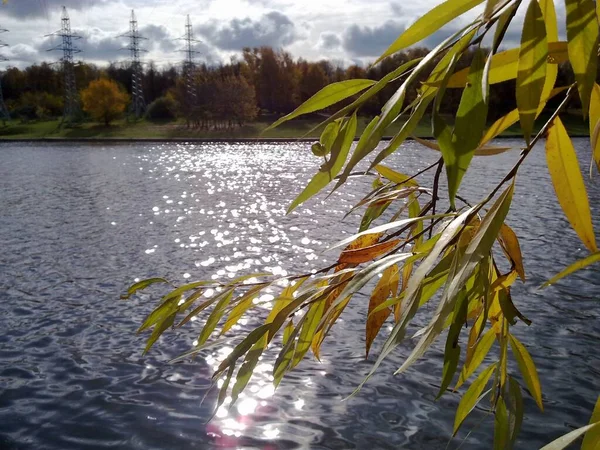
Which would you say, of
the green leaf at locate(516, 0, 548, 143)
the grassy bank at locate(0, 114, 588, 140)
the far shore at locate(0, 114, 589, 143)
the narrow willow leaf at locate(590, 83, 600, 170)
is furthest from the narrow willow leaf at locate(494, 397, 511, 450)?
the grassy bank at locate(0, 114, 588, 140)

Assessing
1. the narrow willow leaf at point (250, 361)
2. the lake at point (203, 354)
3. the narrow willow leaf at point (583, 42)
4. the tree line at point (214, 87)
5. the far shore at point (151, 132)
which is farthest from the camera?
the tree line at point (214, 87)

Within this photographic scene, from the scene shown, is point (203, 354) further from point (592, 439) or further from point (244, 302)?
point (592, 439)

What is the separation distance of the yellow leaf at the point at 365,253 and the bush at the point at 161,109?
66.2 m

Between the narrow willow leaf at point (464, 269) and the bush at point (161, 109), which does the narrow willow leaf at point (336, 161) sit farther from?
the bush at point (161, 109)

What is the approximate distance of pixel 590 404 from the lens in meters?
5.31

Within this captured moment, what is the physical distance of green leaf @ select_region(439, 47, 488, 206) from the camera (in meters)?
0.59

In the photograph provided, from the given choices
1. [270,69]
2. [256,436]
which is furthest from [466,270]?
[270,69]

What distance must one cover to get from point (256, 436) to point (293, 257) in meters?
5.56

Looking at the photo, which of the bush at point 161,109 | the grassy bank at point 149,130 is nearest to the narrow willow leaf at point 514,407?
the grassy bank at point 149,130

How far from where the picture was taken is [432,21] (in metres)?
0.63

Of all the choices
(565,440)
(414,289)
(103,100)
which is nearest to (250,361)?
(414,289)

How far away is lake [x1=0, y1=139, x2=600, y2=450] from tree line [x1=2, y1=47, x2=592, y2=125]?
35.0 m

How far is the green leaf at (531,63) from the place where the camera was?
602 mm

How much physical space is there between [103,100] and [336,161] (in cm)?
6273
